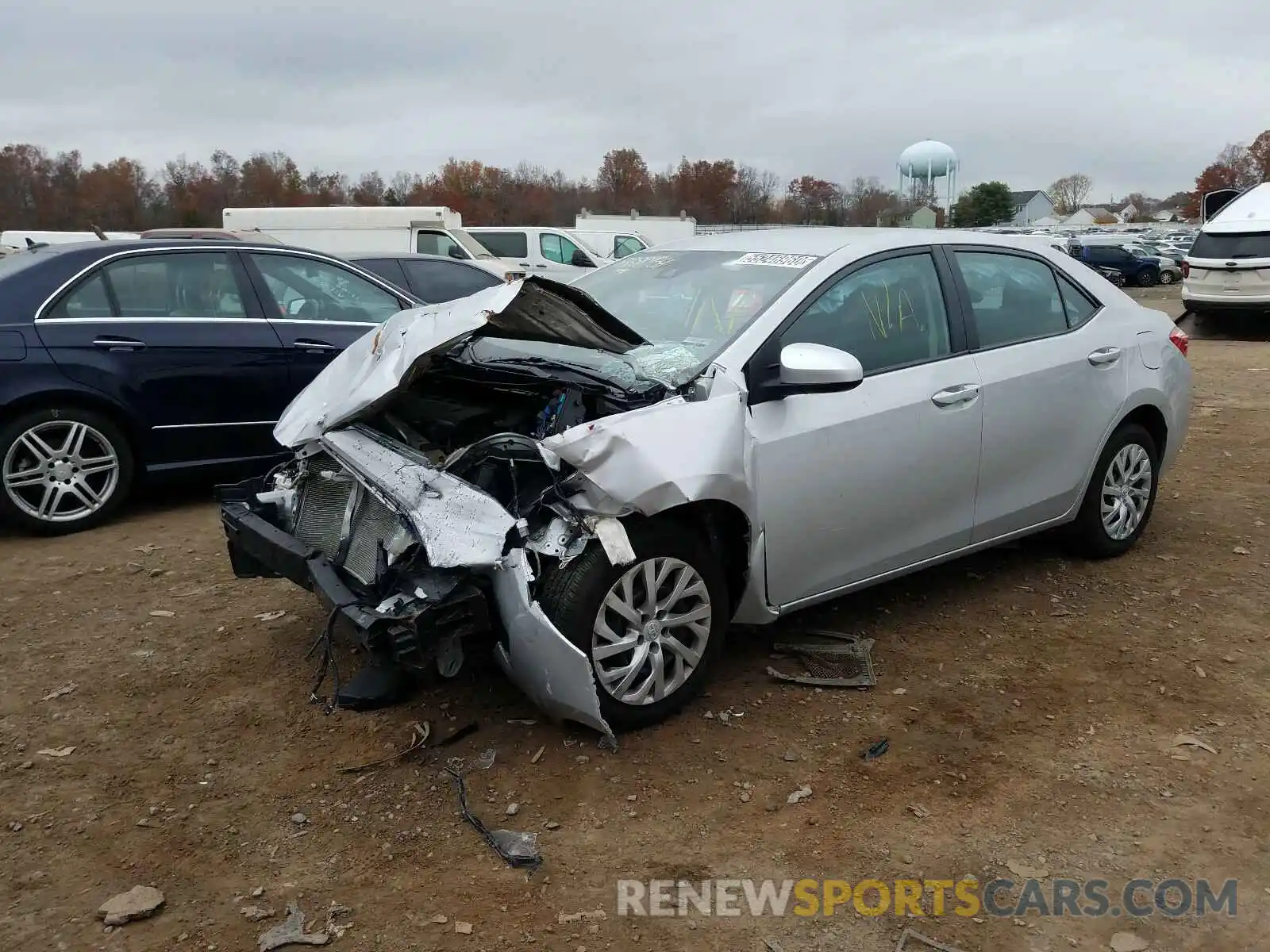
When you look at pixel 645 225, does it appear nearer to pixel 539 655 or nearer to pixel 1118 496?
pixel 1118 496

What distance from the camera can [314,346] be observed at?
6.45 metres

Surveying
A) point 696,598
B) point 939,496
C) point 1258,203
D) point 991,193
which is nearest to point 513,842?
point 696,598

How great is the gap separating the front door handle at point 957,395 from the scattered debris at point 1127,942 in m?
2.08

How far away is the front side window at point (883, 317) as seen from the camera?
3.97 meters

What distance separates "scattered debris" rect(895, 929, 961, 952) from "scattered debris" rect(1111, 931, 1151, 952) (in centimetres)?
40

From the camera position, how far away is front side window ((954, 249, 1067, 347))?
4.53 m

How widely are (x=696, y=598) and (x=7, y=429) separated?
13.3 ft

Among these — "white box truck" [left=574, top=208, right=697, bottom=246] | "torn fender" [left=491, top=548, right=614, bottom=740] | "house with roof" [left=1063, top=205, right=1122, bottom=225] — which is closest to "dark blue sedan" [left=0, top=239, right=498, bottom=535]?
"torn fender" [left=491, top=548, right=614, bottom=740]

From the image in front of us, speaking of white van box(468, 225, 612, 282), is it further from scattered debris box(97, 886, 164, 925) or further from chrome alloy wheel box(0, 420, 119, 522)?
scattered debris box(97, 886, 164, 925)

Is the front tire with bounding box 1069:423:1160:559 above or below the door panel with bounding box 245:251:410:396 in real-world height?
below

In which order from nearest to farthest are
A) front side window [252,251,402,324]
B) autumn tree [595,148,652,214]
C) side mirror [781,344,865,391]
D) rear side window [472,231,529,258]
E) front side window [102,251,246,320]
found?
side mirror [781,344,865,391] → front side window [102,251,246,320] → front side window [252,251,402,324] → rear side window [472,231,529,258] → autumn tree [595,148,652,214]

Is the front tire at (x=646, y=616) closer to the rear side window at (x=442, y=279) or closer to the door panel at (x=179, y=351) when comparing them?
the door panel at (x=179, y=351)

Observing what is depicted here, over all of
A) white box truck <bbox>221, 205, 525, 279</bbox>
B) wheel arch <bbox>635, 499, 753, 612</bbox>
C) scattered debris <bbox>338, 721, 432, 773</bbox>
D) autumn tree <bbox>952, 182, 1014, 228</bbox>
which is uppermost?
autumn tree <bbox>952, 182, 1014, 228</bbox>

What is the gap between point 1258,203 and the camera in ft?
50.7
